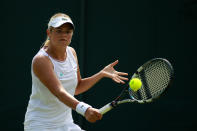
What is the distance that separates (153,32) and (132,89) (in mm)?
1767

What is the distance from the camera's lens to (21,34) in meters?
4.84

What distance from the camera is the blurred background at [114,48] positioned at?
450cm

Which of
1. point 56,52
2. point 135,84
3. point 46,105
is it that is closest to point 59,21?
point 56,52

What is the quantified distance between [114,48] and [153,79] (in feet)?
5.69

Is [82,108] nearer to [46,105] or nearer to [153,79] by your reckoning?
[46,105]

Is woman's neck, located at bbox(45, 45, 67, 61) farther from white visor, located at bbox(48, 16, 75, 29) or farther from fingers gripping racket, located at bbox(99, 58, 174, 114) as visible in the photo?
fingers gripping racket, located at bbox(99, 58, 174, 114)

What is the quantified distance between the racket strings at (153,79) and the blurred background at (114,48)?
1.53 m

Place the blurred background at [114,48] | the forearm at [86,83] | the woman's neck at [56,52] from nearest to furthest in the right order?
1. the woman's neck at [56,52]
2. the forearm at [86,83]
3. the blurred background at [114,48]

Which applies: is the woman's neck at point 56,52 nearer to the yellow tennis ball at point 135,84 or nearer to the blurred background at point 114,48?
the yellow tennis ball at point 135,84

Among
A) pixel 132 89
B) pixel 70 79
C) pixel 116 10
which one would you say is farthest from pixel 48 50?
pixel 116 10

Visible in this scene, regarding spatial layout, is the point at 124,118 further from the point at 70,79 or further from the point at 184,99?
the point at 70,79

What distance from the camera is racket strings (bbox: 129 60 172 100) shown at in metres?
2.92

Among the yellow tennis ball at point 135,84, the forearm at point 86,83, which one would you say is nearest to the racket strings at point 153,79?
the yellow tennis ball at point 135,84

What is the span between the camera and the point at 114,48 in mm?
4707
